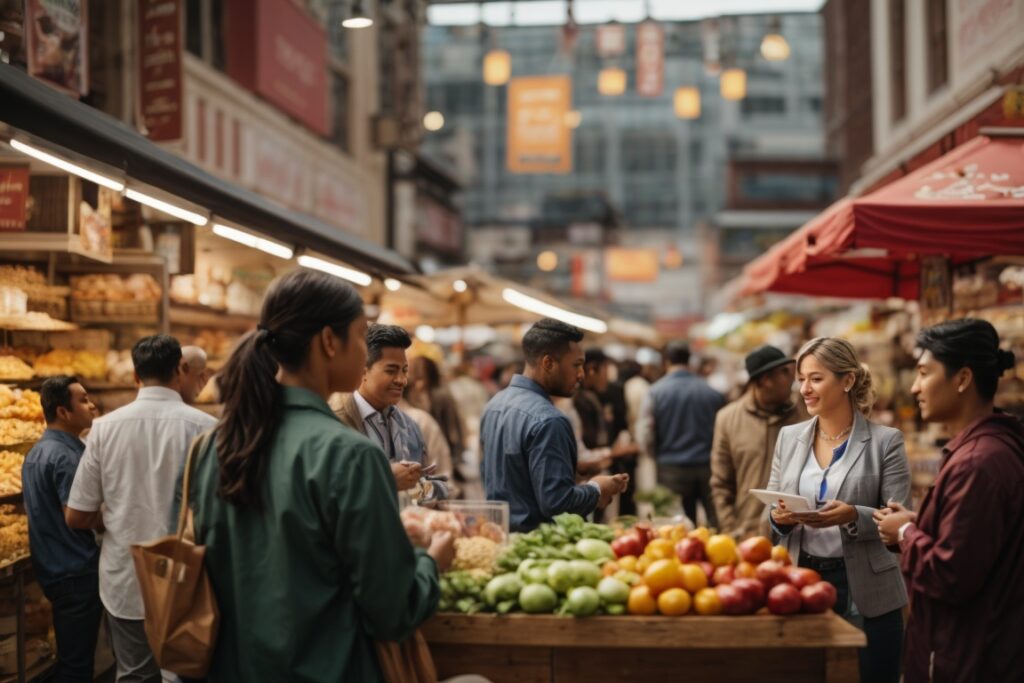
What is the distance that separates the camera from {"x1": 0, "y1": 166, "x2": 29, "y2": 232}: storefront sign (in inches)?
277

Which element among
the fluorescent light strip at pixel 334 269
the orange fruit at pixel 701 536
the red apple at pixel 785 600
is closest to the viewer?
the red apple at pixel 785 600

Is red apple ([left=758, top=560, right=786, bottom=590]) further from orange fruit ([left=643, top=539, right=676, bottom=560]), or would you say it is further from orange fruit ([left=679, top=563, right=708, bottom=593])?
orange fruit ([left=643, top=539, right=676, bottom=560])

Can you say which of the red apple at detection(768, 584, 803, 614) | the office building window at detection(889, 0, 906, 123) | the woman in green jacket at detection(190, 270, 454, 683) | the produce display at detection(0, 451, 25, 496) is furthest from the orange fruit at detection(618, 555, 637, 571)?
the office building window at detection(889, 0, 906, 123)

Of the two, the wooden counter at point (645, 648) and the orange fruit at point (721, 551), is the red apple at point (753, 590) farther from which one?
the orange fruit at point (721, 551)

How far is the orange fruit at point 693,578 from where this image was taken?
3711mm

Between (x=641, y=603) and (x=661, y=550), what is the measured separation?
0.34 meters

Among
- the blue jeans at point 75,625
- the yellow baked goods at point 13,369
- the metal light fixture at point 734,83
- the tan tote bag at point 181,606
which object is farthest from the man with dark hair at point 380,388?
the metal light fixture at point 734,83

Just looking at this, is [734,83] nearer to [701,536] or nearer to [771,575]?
[701,536]

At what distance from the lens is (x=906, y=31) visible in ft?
49.6

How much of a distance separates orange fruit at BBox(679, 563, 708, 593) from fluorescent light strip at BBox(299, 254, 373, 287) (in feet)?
20.8

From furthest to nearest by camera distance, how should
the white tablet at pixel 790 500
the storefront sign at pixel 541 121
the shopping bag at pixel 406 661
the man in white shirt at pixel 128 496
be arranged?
the storefront sign at pixel 541 121
the man in white shirt at pixel 128 496
the white tablet at pixel 790 500
the shopping bag at pixel 406 661

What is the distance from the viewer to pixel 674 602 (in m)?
3.60

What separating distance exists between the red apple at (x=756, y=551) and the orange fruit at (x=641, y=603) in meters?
0.31

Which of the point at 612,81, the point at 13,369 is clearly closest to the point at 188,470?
the point at 13,369
